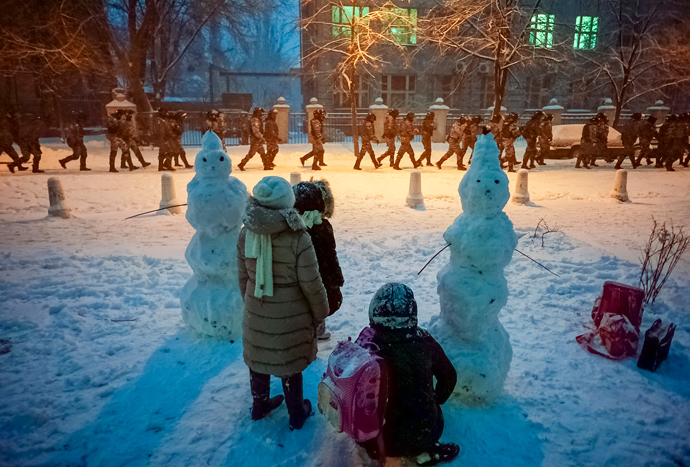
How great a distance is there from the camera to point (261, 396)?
313cm

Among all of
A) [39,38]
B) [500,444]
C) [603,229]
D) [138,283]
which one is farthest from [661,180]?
[39,38]

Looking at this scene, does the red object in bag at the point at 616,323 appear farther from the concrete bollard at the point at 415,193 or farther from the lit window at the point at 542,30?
the lit window at the point at 542,30

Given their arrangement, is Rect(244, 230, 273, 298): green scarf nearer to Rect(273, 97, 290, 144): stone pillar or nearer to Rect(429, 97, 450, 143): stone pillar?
Rect(273, 97, 290, 144): stone pillar

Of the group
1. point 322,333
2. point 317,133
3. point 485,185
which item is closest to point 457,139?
point 317,133

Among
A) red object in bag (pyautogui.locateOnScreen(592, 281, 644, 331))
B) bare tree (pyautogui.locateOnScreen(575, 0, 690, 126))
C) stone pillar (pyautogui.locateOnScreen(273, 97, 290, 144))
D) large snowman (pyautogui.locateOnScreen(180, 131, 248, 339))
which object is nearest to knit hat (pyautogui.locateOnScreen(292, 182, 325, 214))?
large snowman (pyautogui.locateOnScreen(180, 131, 248, 339))

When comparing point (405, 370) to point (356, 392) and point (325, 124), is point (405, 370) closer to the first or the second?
point (356, 392)

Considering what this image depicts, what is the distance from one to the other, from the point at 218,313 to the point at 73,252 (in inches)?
149

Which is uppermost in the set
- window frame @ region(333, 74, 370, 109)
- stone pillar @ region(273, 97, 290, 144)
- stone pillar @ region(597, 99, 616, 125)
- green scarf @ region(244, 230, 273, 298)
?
window frame @ region(333, 74, 370, 109)

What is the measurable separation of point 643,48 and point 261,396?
26.4 meters

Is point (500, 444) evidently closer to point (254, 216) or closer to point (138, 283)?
point (254, 216)

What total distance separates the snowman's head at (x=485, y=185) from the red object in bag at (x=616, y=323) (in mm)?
1845

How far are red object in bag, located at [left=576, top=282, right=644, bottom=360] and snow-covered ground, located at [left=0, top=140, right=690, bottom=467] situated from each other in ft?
0.48

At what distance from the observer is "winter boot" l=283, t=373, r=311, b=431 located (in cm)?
301

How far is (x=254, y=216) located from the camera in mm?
2711
